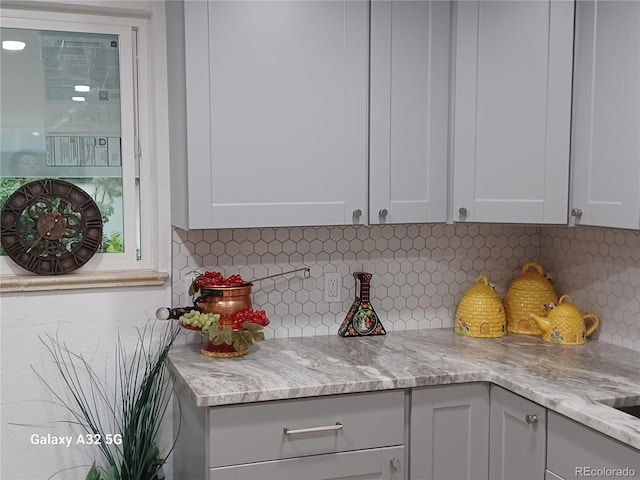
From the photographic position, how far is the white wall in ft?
8.44

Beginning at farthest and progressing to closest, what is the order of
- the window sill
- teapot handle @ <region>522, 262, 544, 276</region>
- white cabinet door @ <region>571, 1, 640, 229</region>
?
1. teapot handle @ <region>522, 262, 544, 276</region>
2. the window sill
3. white cabinet door @ <region>571, 1, 640, 229</region>

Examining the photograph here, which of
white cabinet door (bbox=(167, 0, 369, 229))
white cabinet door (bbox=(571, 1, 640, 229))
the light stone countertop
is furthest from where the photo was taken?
white cabinet door (bbox=(167, 0, 369, 229))

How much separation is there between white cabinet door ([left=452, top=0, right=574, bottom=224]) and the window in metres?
1.17

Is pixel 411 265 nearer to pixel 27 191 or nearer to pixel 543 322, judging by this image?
pixel 543 322

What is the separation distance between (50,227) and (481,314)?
5.34ft

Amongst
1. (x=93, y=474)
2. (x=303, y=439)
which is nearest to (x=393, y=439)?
(x=303, y=439)

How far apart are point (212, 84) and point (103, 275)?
79 centimetres

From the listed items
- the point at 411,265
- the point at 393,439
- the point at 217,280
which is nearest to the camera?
the point at 393,439

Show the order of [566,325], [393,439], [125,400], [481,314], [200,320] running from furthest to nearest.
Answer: [481,314]
[566,325]
[125,400]
[200,320]
[393,439]

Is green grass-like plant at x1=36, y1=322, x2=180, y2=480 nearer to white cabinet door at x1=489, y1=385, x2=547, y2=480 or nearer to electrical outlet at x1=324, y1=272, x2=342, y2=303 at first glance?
electrical outlet at x1=324, y1=272, x2=342, y2=303

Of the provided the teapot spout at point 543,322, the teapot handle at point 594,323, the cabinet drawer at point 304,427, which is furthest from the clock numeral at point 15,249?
the teapot handle at point 594,323

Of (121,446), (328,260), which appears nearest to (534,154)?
(328,260)

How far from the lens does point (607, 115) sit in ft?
7.95

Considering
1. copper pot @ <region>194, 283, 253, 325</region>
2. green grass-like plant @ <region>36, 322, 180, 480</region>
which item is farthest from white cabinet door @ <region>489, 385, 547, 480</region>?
green grass-like plant @ <region>36, 322, 180, 480</region>
